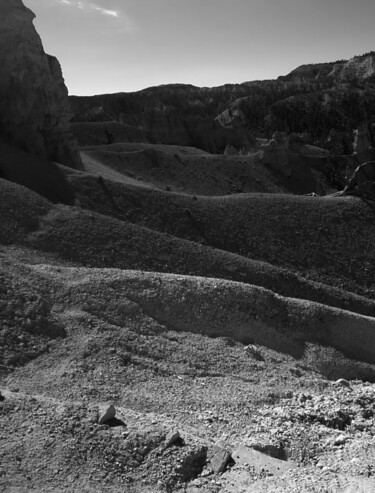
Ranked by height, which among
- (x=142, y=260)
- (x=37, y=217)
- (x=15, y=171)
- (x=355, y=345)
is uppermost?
(x=15, y=171)

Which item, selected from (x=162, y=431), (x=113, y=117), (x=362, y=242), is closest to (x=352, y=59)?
(x=113, y=117)

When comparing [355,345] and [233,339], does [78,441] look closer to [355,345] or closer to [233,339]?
[233,339]

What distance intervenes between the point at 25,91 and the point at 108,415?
32512 mm

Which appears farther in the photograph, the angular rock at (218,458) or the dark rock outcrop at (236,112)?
the dark rock outcrop at (236,112)

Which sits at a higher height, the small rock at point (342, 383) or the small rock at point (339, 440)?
the small rock at point (339, 440)

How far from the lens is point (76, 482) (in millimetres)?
8398

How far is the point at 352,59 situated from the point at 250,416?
8043 inches

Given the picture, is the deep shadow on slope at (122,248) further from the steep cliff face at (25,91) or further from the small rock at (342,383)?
the steep cliff face at (25,91)

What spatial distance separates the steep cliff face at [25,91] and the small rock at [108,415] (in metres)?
29.5

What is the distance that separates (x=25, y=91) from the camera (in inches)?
1474

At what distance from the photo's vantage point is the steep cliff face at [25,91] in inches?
1441

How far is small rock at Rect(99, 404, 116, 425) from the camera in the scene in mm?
9641

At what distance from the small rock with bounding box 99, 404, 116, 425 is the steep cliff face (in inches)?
1162

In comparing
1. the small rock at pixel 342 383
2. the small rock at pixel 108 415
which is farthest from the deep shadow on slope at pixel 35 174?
the small rock at pixel 108 415
